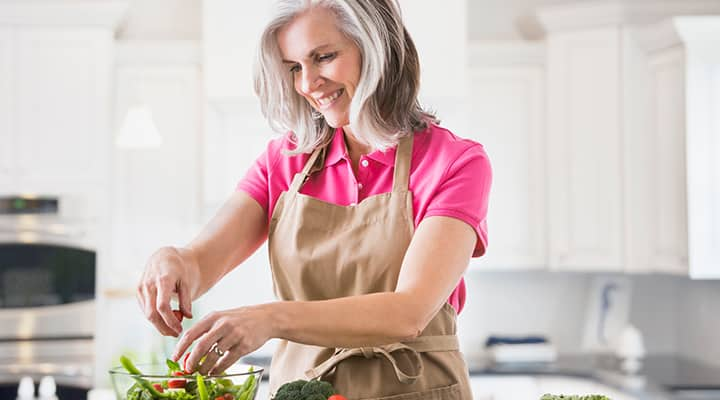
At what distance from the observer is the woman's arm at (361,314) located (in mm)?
1136

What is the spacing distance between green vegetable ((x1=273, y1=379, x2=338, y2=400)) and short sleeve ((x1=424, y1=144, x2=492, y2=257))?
0.42 metres

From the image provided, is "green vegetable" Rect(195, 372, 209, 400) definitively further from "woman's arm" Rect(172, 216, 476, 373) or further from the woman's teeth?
the woman's teeth

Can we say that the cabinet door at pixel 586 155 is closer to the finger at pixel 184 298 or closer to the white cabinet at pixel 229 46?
the white cabinet at pixel 229 46

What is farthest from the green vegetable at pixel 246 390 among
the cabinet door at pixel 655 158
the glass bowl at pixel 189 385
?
the cabinet door at pixel 655 158

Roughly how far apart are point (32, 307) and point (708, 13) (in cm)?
330

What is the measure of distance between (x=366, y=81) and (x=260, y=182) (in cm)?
33

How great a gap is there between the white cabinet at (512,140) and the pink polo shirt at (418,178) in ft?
8.28

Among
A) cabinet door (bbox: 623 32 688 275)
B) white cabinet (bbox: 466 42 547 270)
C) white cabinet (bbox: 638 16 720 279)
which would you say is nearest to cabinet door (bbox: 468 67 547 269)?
white cabinet (bbox: 466 42 547 270)

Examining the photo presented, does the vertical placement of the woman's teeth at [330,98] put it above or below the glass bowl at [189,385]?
above

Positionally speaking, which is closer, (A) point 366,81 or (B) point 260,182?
(A) point 366,81

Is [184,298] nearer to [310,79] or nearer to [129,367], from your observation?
[129,367]

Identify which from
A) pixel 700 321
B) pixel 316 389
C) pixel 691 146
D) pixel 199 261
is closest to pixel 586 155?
pixel 691 146

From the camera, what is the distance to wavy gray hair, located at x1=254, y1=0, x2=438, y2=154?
150 cm

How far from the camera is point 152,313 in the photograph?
4.50 ft
